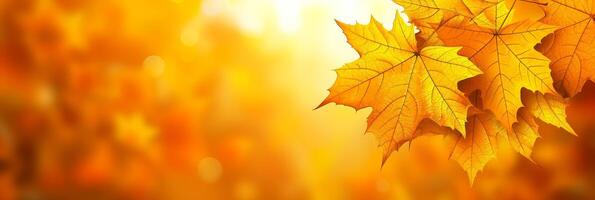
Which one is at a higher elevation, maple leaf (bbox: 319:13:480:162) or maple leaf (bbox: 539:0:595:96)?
maple leaf (bbox: 319:13:480:162)

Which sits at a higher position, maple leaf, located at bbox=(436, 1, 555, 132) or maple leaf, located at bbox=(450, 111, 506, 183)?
maple leaf, located at bbox=(436, 1, 555, 132)

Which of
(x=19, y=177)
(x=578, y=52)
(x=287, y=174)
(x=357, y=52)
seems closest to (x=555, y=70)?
(x=578, y=52)

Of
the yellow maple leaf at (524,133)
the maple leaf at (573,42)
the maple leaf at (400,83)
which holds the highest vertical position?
the maple leaf at (400,83)

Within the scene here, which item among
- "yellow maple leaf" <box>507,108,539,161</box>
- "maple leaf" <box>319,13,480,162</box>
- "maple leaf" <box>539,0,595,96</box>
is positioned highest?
"maple leaf" <box>319,13,480,162</box>

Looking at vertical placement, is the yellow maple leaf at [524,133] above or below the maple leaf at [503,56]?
below
